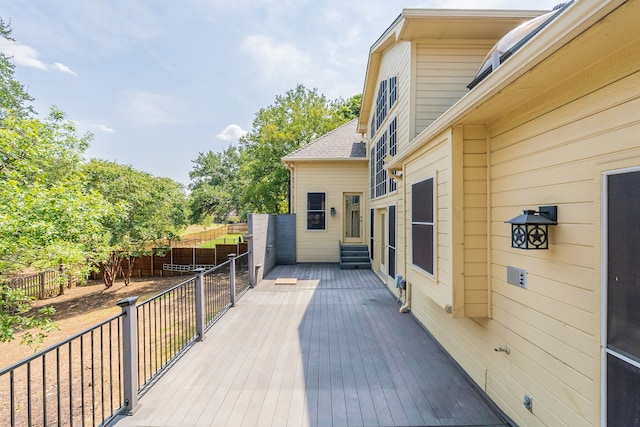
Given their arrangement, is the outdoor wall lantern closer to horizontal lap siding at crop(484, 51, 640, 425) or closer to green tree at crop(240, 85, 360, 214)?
horizontal lap siding at crop(484, 51, 640, 425)

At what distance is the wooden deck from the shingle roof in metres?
6.23

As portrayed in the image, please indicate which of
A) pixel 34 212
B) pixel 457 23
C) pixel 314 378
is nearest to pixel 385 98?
pixel 457 23

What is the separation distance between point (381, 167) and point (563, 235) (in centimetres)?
588

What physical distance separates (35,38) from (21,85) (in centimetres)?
390

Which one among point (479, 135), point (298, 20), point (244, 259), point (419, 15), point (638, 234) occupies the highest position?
point (298, 20)

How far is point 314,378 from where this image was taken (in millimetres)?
2941

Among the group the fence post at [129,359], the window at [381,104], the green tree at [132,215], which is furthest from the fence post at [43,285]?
the window at [381,104]

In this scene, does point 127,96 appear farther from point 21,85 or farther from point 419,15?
point 419,15

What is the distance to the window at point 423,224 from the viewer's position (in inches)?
124

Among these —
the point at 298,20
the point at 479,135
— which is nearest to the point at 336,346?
the point at 479,135

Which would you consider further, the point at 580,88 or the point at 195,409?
the point at 195,409

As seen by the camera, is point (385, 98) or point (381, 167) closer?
point (385, 98)

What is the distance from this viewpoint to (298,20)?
708 cm

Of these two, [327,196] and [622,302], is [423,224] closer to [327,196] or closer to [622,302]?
[622,302]
